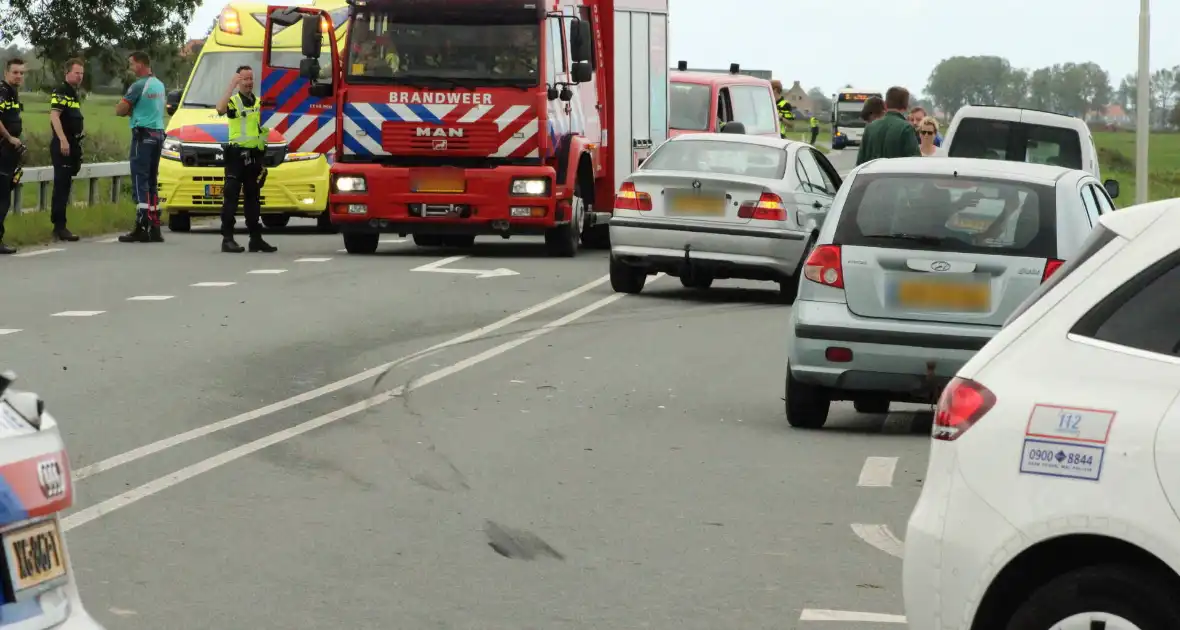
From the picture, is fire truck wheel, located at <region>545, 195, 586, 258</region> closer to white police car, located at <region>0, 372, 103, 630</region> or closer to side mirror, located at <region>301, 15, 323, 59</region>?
side mirror, located at <region>301, 15, 323, 59</region>

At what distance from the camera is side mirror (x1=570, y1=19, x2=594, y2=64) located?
22.9m

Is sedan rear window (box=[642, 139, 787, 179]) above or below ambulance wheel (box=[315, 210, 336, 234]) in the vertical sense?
above

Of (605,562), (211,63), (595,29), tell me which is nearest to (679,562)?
(605,562)

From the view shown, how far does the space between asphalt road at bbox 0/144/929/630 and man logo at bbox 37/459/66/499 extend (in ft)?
7.63

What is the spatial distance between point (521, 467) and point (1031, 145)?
13.4 meters

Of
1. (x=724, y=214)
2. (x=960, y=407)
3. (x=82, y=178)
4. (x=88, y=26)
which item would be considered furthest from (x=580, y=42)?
(x=88, y=26)

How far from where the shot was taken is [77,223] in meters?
26.3

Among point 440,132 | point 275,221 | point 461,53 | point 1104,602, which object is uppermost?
→ point 461,53

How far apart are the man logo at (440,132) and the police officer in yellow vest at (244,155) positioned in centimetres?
176

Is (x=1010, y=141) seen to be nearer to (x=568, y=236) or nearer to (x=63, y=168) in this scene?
(x=568, y=236)

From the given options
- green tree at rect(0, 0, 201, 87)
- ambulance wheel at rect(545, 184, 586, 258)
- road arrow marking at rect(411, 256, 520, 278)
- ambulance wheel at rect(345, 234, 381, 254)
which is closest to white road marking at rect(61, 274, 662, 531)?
road arrow marking at rect(411, 256, 520, 278)

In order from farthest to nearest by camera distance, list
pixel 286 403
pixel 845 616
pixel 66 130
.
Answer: pixel 66 130 → pixel 286 403 → pixel 845 616

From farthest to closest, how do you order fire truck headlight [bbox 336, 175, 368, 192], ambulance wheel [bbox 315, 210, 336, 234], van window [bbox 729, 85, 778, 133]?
1. van window [bbox 729, 85, 778, 133]
2. ambulance wheel [bbox 315, 210, 336, 234]
3. fire truck headlight [bbox 336, 175, 368, 192]

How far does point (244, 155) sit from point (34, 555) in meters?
19.1
